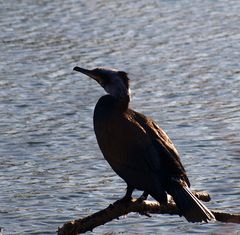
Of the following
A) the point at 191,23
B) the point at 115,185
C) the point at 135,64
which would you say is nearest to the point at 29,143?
the point at 115,185

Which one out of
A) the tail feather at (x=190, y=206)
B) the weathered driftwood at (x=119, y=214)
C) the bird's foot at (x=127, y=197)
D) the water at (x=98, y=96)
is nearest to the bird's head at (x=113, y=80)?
the bird's foot at (x=127, y=197)

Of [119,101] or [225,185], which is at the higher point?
[119,101]

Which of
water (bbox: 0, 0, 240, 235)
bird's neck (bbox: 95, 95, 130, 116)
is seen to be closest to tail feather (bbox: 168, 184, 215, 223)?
bird's neck (bbox: 95, 95, 130, 116)

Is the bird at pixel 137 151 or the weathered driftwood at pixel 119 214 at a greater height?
the bird at pixel 137 151

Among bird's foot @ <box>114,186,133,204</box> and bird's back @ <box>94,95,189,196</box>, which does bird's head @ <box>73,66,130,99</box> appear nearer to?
bird's back @ <box>94,95,189,196</box>

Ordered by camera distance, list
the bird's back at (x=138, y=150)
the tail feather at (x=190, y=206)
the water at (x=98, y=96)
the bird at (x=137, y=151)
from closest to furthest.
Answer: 1. the tail feather at (x=190, y=206)
2. the bird at (x=137, y=151)
3. the bird's back at (x=138, y=150)
4. the water at (x=98, y=96)

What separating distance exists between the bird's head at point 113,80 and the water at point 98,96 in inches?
54.0

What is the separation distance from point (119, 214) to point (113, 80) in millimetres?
1221

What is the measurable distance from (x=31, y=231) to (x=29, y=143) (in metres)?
2.74

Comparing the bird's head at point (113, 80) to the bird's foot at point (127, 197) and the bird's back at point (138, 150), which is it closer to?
the bird's back at point (138, 150)

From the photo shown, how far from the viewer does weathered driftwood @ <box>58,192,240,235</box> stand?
6352 millimetres

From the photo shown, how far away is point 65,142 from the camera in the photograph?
1243cm

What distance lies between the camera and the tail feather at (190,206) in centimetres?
668

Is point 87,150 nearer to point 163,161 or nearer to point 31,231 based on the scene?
point 31,231
